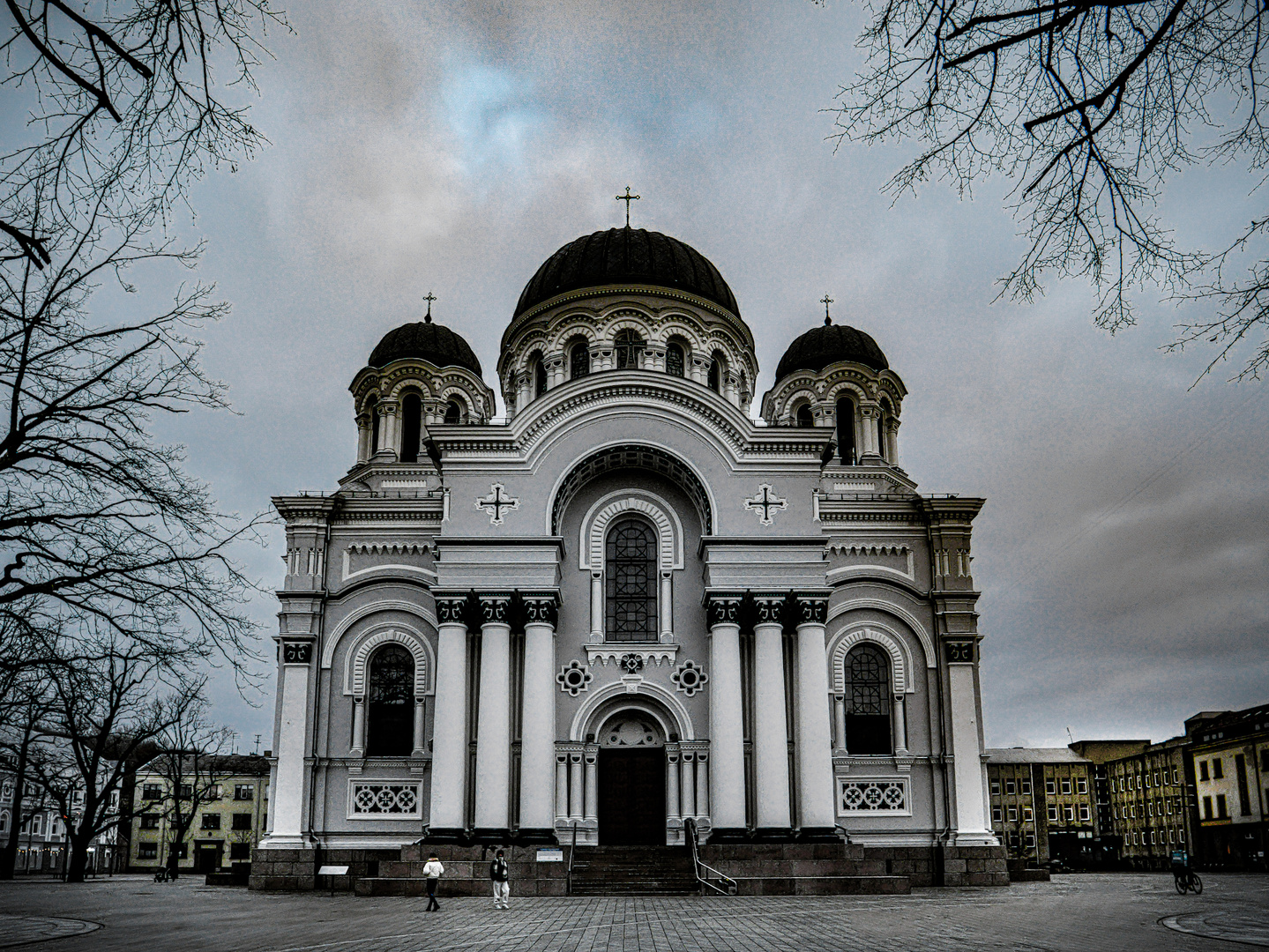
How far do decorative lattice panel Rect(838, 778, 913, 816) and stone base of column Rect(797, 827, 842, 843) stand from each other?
2.08 meters

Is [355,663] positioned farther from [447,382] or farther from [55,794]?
[55,794]

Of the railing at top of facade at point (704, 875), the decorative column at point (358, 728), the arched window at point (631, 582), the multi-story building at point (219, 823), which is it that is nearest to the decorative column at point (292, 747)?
the decorative column at point (358, 728)

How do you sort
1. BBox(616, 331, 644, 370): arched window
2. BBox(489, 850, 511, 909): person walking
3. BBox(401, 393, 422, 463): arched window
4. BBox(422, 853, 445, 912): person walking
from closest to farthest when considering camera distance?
BBox(489, 850, 511, 909): person walking < BBox(422, 853, 445, 912): person walking < BBox(616, 331, 644, 370): arched window < BBox(401, 393, 422, 463): arched window

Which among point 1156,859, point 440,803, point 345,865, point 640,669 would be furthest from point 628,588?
point 1156,859

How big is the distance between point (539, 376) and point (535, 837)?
13403mm

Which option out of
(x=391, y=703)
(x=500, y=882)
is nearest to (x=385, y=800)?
(x=391, y=703)

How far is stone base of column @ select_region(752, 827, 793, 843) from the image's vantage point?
24.2m

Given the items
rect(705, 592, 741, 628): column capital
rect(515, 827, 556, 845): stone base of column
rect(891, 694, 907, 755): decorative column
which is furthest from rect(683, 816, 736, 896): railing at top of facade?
rect(891, 694, 907, 755): decorative column

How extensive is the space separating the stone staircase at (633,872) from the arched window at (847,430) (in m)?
13.9

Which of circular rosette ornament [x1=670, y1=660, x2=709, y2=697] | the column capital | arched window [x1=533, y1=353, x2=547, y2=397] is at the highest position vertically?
arched window [x1=533, y1=353, x2=547, y2=397]

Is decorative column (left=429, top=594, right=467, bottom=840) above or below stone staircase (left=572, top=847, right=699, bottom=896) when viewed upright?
above

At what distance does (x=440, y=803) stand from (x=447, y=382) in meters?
14.5

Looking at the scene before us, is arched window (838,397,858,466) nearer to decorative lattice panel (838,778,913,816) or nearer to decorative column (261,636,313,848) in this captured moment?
decorative lattice panel (838,778,913,816)

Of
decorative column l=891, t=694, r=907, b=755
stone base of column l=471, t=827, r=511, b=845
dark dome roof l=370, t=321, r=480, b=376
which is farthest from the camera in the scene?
dark dome roof l=370, t=321, r=480, b=376
